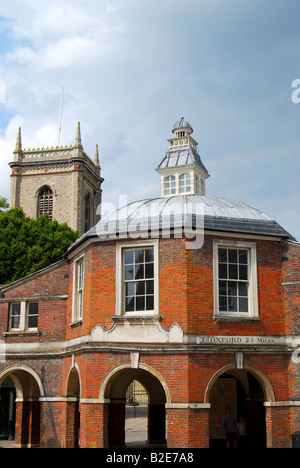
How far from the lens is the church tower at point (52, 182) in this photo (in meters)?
67.7

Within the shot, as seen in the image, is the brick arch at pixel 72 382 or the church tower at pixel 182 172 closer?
the brick arch at pixel 72 382

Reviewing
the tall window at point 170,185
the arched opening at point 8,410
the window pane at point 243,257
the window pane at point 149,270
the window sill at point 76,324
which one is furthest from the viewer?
the arched opening at point 8,410

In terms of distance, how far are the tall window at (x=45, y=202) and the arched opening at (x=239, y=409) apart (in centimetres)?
4840

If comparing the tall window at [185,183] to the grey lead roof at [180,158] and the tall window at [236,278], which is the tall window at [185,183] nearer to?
the grey lead roof at [180,158]

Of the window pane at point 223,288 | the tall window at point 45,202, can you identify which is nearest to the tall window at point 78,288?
the window pane at point 223,288

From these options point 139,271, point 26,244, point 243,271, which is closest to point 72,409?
point 139,271

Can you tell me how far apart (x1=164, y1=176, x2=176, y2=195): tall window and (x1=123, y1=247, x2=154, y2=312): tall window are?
6.23 meters

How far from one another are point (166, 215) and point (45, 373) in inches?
323

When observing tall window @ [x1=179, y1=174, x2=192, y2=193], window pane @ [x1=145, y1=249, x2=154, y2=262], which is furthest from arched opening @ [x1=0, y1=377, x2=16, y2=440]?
window pane @ [x1=145, y1=249, x2=154, y2=262]

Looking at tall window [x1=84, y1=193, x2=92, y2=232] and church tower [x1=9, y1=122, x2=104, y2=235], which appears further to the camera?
tall window [x1=84, y1=193, x2=92, y2=232]

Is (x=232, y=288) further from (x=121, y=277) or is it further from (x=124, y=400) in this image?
(x=124, y=400)

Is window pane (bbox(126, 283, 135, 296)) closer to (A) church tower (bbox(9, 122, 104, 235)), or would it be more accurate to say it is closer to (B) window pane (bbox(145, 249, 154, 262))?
(B) window pane (bbox(145, 249, 154, 262))

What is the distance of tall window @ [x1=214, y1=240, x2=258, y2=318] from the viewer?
58.6ft

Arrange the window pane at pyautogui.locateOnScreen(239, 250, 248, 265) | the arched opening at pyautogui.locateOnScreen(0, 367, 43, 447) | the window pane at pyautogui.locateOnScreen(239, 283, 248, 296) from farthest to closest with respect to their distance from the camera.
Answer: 1. the arched opening at pyautogui.locateOnScreen(0, 367, 43, 447)
2. the window pane at pyautogui.locateOnScreen(239, 250, 248, 265)
3. the window pane at pyautogui.locateOnScreen(239, 283, 248, 296)
